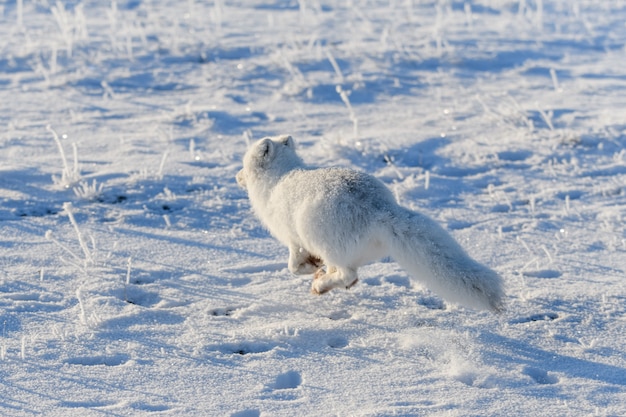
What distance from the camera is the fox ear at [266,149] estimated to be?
5227 mm

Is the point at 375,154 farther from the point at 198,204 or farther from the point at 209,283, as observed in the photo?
the point at 209,283

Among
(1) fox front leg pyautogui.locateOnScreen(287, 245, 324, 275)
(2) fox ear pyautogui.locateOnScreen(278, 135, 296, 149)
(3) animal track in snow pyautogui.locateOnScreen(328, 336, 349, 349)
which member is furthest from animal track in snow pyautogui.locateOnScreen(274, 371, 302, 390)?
(2) fox ear pyautogui.locateOnScreen(278, 135, 296, 149)

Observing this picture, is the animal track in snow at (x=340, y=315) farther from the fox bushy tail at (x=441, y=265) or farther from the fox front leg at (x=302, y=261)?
the fox bushy tail at (x=441, y=265)

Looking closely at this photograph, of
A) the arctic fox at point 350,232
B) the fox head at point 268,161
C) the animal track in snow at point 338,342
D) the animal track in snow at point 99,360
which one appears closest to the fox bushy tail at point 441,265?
the arctic fox at point 350,232

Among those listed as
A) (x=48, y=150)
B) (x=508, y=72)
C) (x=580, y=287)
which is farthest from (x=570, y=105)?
(x=48, y=150)

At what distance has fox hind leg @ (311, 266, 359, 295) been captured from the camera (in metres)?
4.64

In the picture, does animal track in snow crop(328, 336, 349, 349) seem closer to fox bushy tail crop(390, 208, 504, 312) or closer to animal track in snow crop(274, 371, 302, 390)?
animal track in snow crop(274, 371, 302, 390)

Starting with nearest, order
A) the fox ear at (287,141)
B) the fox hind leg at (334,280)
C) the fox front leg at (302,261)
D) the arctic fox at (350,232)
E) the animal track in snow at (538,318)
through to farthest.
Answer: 1. the arctic fox at (350,232)
2. the fox hind leg at (334,280)
3. the animal track in snow at (538,318)
4. the fox front leg at (302,261)
5. the fox ear at (287,141)

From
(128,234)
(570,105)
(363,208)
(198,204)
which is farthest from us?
(570,105)

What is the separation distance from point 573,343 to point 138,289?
2660 millimetres

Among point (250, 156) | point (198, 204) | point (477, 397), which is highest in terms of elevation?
point (250, 156)

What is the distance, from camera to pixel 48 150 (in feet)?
25.1

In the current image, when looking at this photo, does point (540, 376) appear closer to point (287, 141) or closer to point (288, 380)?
point (288, 380)

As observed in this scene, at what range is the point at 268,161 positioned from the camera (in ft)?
17.2
